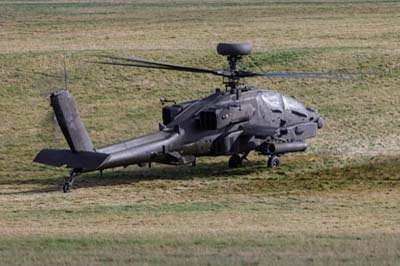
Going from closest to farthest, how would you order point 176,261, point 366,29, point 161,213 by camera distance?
1. point 176,261
2. point 161,213
3. point 366,29

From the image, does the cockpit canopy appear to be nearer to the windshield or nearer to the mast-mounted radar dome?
the windshield

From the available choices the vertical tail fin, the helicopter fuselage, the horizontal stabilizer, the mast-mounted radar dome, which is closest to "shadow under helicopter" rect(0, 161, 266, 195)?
the helicopter fuselage

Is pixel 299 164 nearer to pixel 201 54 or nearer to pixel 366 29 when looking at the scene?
pixel 201 54

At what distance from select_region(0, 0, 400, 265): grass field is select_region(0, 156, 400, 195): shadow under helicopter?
5 cm

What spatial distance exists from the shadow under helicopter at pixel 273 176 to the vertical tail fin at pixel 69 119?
6.30 ft

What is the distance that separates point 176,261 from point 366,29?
109ft

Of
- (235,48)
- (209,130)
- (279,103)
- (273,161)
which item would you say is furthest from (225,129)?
(235,48)

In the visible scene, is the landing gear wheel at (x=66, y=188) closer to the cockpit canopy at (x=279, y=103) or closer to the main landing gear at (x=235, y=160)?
the main landing gear at (x=235, y=160)

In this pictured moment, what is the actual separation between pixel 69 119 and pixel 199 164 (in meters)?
6.20

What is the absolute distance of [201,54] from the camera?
42125mm

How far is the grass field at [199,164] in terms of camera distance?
1994cm

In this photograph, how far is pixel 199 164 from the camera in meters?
30.6

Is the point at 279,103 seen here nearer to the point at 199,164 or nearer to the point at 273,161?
the point at 273,161

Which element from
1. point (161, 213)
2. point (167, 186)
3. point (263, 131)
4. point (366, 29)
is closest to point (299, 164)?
point (263, 131)
